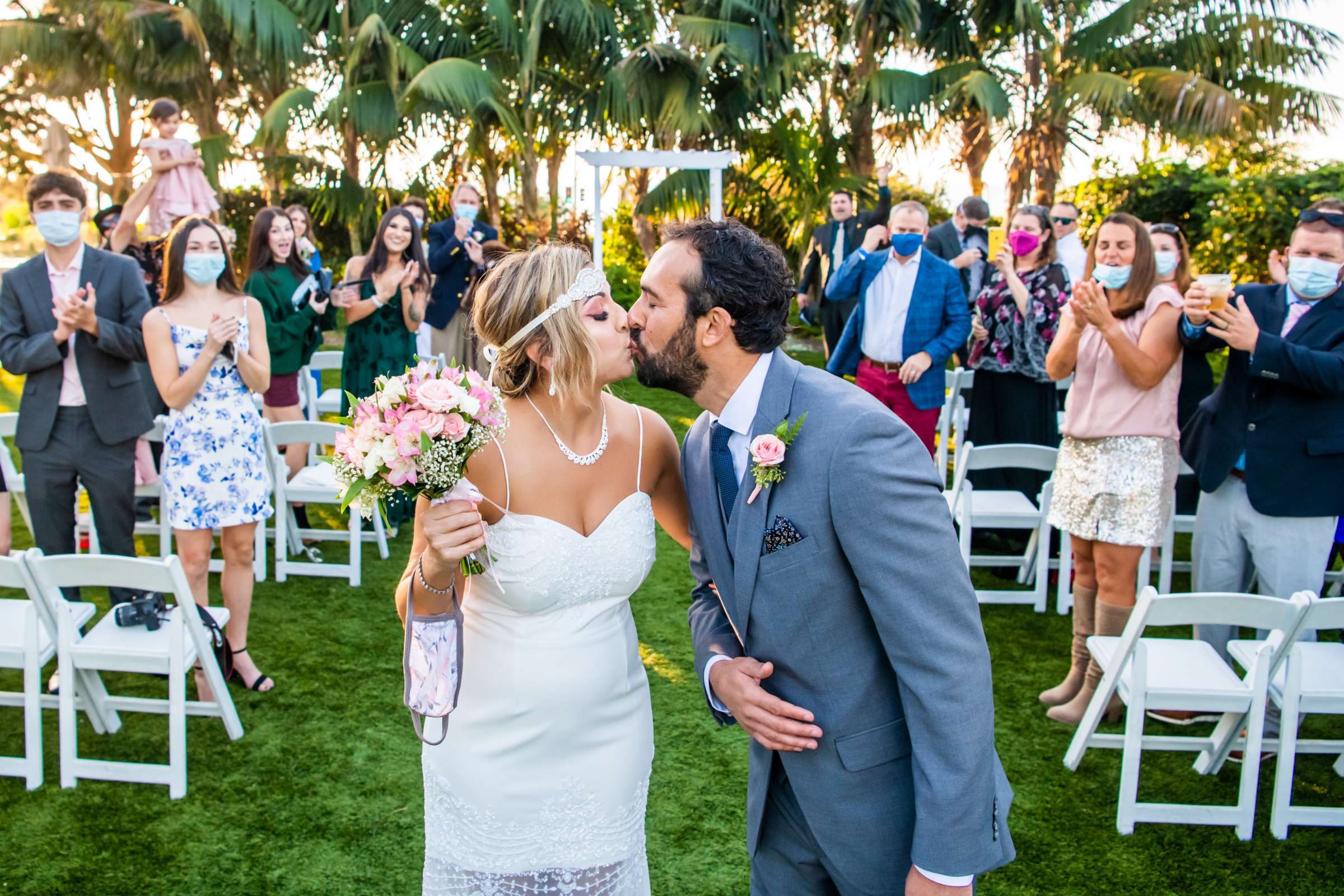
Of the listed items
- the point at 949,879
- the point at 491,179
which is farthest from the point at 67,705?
the point at 491,179

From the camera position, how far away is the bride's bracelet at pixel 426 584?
234cm

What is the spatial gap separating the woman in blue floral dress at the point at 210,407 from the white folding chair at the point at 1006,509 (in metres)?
3.82

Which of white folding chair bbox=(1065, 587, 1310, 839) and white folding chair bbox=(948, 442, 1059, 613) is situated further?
white folding chair bbox=(948, 442, 1059, 613)

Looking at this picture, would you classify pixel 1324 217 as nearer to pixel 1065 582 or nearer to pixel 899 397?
pixel 1065 582

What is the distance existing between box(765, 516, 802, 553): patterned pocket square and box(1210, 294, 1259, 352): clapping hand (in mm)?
2984

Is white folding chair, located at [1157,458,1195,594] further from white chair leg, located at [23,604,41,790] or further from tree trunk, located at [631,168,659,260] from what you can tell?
tree trunk, located at [631,168,659,260]

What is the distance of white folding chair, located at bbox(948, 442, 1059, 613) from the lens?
606 cm

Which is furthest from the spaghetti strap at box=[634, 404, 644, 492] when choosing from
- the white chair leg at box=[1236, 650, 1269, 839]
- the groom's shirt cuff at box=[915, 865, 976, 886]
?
the white chair leg at box=[1236, 650, 1269, 839]

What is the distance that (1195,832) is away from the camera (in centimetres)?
396

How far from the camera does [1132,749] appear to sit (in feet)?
12.8

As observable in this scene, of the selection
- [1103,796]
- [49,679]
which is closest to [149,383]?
[49,679]

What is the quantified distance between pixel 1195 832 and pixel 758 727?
9.23 feet

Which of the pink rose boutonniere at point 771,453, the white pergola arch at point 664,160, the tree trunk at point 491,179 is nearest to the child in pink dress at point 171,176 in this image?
the white pergola arch at point 664,160

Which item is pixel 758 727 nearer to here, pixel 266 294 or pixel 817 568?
pixel 817 568
